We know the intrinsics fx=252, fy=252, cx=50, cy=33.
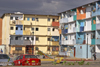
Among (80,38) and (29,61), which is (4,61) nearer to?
(29,61)

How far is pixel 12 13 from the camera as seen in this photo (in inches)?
2630

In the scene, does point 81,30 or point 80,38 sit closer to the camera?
point 81,30

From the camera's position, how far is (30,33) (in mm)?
67688

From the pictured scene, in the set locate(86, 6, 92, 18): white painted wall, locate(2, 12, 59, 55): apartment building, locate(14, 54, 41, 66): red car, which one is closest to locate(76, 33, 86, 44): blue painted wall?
locate(86, 6, 92, 18): white painted wall

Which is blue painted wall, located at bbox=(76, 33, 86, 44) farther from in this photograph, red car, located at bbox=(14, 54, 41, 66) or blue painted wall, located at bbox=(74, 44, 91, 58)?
red car, located at bbox=(14, 54, 41, 66)

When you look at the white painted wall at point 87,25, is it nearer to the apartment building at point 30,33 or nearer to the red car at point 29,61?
the apartment building at point 30,33

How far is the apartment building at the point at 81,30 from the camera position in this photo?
47.7 m

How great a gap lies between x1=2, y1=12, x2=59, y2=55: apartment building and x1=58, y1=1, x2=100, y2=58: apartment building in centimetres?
626

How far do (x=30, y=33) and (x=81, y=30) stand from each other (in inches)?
748

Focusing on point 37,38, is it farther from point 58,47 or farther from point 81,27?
point 81,27

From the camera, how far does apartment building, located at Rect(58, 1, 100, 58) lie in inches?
1879

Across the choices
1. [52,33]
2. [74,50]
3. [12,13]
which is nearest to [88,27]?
[74,50]

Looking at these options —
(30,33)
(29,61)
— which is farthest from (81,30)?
(29,61)

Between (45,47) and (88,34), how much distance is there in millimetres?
20480
